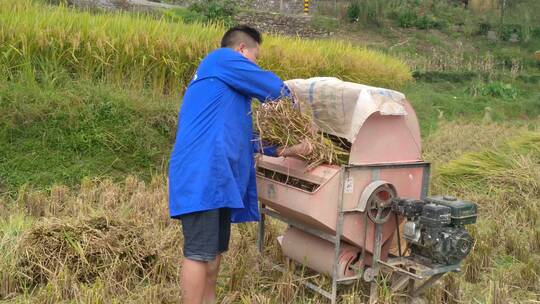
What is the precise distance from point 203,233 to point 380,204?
3.63 ft

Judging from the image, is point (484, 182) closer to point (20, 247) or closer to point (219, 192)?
point (219, 192)

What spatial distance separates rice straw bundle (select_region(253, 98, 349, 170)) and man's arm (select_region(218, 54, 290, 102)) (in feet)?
0.42

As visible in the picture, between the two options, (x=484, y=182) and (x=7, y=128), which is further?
(x=484, y=182)

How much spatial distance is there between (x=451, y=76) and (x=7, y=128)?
1210 cm

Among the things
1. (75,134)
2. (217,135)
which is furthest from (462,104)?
(217,135)

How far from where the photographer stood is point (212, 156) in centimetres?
306

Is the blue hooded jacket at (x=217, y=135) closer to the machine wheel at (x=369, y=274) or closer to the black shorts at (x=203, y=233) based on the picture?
the black shorts at (x=203, y=233)

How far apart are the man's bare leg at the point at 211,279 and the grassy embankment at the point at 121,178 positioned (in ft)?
0.60

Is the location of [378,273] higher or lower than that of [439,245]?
lower

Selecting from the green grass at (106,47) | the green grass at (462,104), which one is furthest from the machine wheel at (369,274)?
the green grass at (462,104)

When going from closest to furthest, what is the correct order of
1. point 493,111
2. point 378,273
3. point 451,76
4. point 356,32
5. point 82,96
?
point 378,273, point 82,96, point 493,111, point 451,76, point 356,32

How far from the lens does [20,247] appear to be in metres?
3.73

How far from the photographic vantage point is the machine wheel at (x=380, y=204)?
11.8 ft

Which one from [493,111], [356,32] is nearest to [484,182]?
[493,111]
